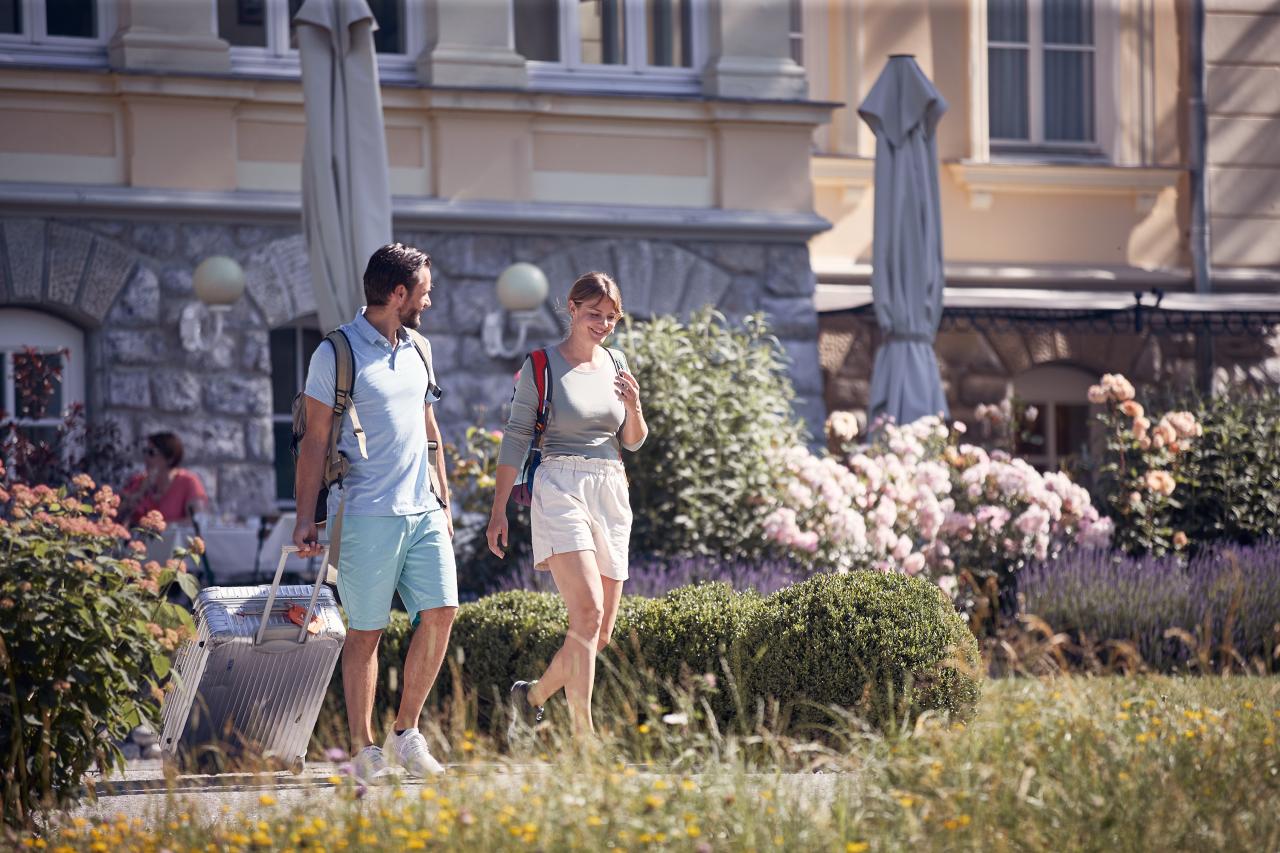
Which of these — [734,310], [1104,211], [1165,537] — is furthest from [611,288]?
[1104,211]

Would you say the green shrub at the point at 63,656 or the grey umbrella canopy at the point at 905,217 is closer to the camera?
the green shrub at the point at 63,656

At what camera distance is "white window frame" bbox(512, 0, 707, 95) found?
13.9 metres

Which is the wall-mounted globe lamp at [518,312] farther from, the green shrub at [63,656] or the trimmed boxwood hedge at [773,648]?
the green shrub at [63,656]

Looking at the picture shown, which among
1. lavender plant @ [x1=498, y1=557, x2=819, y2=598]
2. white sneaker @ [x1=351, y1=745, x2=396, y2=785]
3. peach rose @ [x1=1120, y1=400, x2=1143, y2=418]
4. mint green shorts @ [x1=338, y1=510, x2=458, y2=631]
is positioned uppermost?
peach rose @ [x1=1120, y1=400, x2=1143, y2=418]

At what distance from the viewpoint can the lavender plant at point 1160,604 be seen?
32.2ft

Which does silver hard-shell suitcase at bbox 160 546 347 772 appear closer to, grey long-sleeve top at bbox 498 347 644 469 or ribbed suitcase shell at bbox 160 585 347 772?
ribbed suitcase shell at bbox 160 585 347 772

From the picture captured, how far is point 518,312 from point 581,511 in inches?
253

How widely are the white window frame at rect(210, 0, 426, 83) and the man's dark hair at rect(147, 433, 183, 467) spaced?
2.69 m

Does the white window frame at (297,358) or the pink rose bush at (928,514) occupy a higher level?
the white window frame at (297,358)

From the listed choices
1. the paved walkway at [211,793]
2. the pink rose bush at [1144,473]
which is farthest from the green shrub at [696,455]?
the paved walkway at [211,793]

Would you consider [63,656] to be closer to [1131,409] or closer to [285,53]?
[1131,409]

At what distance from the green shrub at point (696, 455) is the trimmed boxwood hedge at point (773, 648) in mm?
2081

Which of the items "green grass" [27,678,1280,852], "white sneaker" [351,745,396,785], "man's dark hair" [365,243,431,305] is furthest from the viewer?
"man's dark hair" [365,243,431,305]

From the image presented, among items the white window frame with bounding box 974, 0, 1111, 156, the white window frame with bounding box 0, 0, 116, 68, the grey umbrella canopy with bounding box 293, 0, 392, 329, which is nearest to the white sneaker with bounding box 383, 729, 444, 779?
the grey umbrella canopy with bounding box 293, 0, 392, 329
